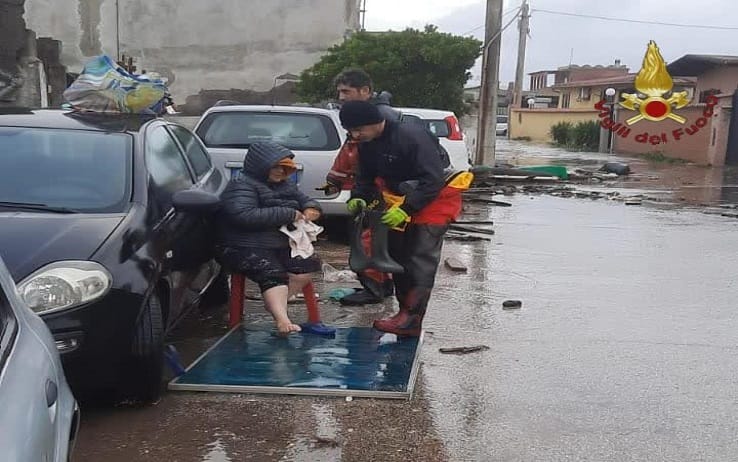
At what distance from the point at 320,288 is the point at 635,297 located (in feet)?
9.07

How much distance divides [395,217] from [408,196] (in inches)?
7.8

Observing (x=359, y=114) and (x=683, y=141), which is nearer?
(x=359, y=114)

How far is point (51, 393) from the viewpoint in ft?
8.46

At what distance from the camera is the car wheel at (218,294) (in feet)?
22.5

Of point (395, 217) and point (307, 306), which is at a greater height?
point (395, 217)

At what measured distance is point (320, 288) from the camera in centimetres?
772

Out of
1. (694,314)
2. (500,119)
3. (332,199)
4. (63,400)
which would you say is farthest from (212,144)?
(500,119)

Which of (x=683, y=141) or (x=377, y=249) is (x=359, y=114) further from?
(x=683, y=141)

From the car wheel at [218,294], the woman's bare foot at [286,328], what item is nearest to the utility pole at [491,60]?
the car wheel at [218,294]

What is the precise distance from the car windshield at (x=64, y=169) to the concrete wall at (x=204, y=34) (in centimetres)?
2593

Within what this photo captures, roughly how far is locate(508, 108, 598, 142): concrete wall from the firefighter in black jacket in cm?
3965

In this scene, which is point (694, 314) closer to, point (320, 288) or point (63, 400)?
point (320, 288)

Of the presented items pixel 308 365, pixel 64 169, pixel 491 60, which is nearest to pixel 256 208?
pixel 308 365

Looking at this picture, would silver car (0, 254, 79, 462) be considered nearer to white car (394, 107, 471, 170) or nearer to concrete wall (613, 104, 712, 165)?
white car (394, 107, 471, 170)
